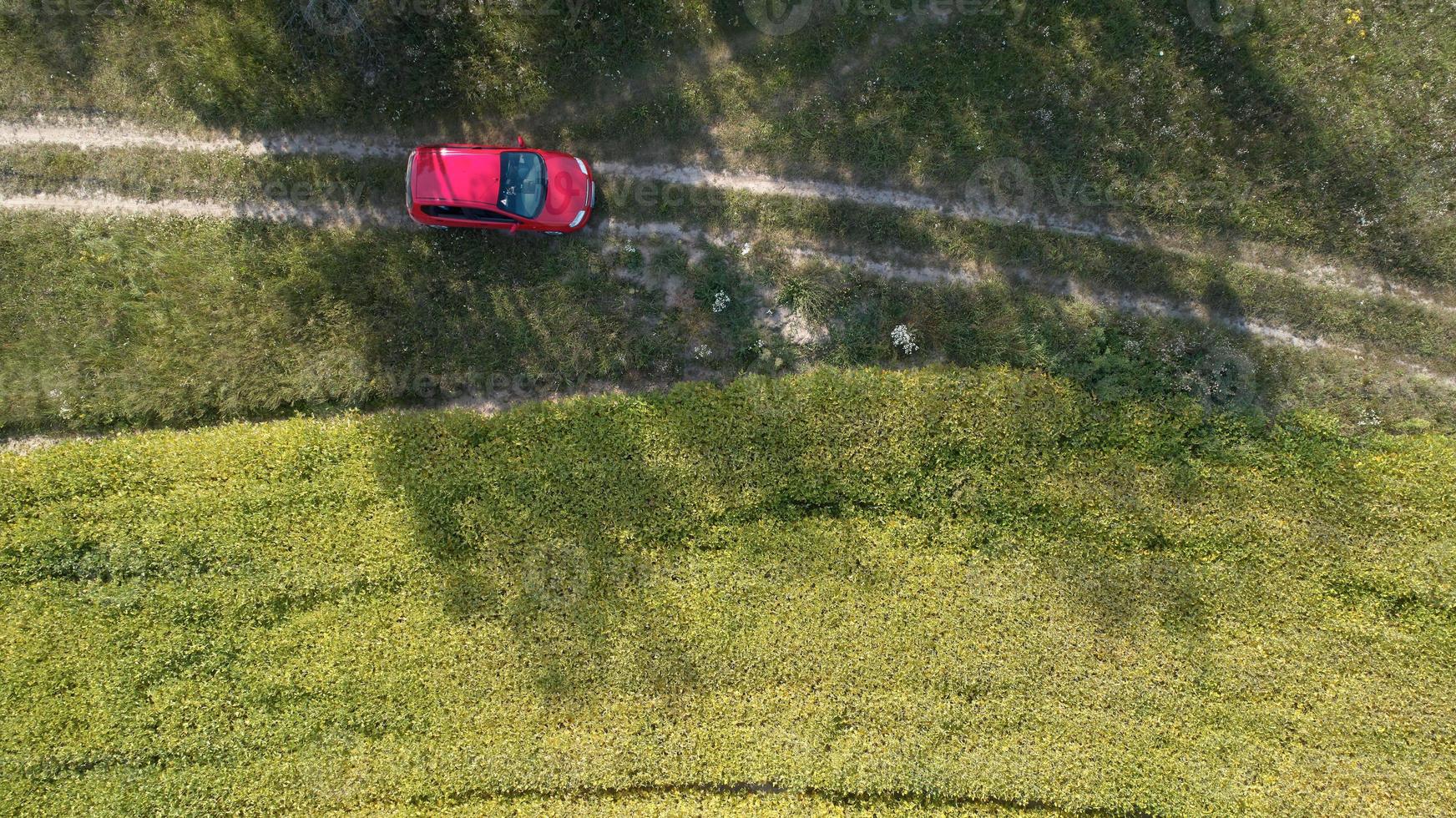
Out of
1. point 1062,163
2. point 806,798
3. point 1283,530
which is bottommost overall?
point 806,798

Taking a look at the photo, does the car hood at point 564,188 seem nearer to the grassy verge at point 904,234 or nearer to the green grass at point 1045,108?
the grassy verge at point 904,234

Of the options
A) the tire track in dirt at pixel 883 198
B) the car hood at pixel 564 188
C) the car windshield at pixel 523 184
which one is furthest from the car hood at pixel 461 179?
the tire track in dirt at pixel 883 198

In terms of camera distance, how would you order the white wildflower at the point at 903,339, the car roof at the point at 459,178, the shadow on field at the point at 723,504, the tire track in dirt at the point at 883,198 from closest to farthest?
the shadow on field at the point at 723,504, the car roof at the point at 459,178, the white wildflower at the point at 903,339, the tire track in dirt at the point at 883,198

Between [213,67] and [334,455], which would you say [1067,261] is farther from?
[213,67]

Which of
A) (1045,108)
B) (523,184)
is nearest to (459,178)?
(523,184)

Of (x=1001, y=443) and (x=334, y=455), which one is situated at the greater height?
(x=1001, y=443)

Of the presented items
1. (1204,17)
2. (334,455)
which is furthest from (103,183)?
(1204,17)

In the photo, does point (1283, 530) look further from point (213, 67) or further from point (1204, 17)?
point (213, 67)

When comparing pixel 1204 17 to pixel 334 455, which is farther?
pixel 1204 17
